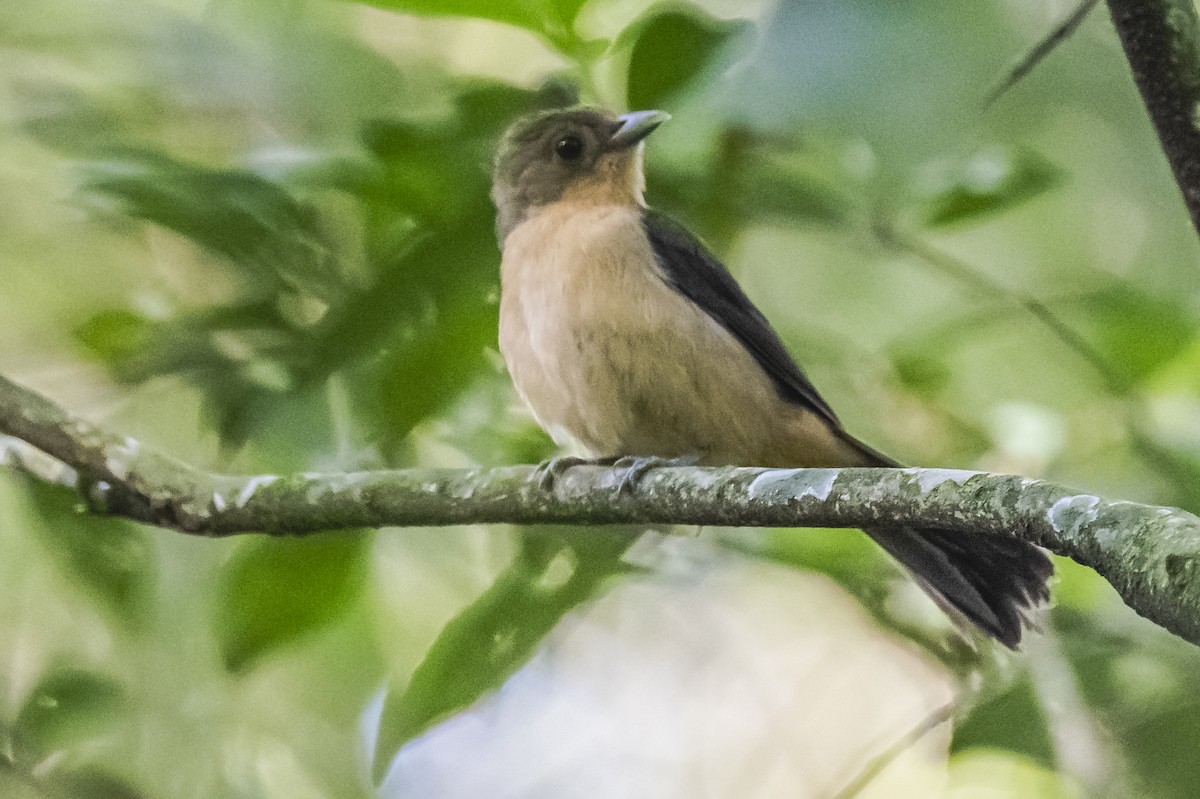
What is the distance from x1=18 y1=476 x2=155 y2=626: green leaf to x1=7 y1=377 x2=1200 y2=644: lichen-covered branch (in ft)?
0.15

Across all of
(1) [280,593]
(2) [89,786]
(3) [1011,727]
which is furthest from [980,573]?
(2) [89,786]

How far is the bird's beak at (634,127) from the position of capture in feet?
9.12

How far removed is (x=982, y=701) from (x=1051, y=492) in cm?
93

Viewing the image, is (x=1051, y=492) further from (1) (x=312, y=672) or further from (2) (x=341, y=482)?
(1) (x=312, y=672)

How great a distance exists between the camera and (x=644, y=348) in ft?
9.95

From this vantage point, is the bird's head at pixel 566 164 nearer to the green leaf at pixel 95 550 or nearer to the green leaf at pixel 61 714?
the green leaf at pixel 95 550

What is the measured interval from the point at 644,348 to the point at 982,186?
2.93 feet

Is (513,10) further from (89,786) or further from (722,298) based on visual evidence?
(89,786)

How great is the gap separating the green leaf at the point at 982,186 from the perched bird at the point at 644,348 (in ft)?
2.03

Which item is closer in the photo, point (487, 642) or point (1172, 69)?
point (1172, 69)

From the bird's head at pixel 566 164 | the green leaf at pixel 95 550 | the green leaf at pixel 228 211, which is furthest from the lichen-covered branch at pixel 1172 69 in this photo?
the green leaf at pixel 95 550

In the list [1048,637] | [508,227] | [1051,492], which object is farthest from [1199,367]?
[508,227]

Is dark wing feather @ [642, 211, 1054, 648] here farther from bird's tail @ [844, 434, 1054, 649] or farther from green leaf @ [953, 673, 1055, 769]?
green leaf @ [953, 673, 1055, 769]

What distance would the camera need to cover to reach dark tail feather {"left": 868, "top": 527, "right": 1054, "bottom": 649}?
8.39ft
